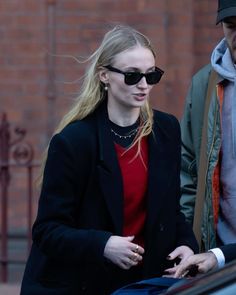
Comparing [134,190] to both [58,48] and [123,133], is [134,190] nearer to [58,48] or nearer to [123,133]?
[123,133]

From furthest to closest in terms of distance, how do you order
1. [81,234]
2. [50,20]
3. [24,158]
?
[50,20] < [24,158] < [81,234]

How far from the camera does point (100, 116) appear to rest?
3898mm

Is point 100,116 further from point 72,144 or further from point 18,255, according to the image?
point 18,255

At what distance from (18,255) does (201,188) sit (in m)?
4.18

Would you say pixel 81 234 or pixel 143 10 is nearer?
pixel 81 234

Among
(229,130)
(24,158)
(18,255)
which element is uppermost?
(229,130)

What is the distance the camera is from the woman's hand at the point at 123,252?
3.60 meters

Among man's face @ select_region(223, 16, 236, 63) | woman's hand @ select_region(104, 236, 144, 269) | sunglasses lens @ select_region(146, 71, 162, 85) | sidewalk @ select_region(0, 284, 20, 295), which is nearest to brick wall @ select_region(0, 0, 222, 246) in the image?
sidewalk @ select_region(0, 284, 20, 295)

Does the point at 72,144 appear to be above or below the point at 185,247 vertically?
above

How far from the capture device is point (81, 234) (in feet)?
12.1

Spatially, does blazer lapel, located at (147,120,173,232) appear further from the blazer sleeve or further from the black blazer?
the blazer sleeve

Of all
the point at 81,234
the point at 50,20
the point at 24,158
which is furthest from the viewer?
the point at 50,20

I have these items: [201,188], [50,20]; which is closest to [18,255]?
[50,20]

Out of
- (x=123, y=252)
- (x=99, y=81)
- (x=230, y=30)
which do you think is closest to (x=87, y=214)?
(x=123, y=252)
